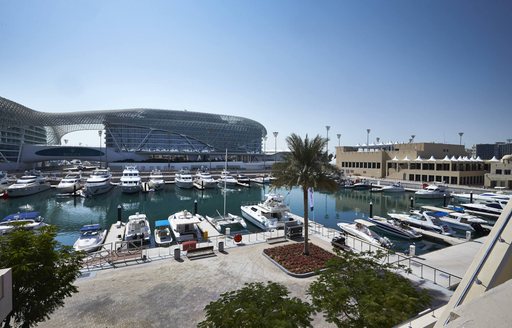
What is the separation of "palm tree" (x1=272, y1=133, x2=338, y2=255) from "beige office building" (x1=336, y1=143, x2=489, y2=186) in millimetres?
45659

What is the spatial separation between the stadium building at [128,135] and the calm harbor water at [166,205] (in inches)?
2221

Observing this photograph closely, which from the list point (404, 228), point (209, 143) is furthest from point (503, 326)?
point (209, 143)

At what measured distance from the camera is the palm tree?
19.7 meters

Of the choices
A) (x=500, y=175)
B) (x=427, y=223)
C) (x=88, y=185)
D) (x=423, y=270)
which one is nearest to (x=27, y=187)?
(x=88, y=185)

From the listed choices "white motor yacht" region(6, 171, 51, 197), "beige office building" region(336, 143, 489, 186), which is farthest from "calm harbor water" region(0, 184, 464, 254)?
"beige office building" region(336, 143, 489, 186)

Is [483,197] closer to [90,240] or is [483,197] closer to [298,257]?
[298,257]

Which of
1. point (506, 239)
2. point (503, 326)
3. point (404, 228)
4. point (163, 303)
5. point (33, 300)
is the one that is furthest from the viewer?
point (404, 228)

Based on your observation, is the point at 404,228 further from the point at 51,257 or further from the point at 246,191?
the point at 246,191

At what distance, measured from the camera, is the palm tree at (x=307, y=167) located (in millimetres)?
19656

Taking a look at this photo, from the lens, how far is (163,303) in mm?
13359

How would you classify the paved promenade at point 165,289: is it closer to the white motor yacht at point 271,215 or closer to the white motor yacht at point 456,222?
the white motor yacht at point 271,215

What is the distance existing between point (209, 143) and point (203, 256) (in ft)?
463

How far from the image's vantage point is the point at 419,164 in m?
75.5

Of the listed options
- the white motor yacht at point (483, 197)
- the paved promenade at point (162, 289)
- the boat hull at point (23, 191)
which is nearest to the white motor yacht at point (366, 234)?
the paved promenade at point (162, 289)
